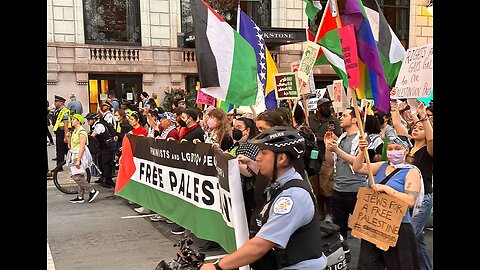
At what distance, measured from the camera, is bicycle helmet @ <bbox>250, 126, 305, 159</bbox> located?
3006 mm

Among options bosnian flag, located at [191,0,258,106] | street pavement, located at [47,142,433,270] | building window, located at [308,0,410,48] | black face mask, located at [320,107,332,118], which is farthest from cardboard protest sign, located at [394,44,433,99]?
building window, located at [308,0,410,48]

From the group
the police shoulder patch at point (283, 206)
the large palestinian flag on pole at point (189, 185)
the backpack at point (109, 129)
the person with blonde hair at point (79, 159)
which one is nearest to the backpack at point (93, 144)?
the backpack at point (109, 129)

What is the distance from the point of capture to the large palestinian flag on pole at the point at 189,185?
483cm

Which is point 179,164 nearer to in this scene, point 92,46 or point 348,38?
point 348,38

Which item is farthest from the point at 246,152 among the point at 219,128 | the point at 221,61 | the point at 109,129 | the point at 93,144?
the point at 93,144

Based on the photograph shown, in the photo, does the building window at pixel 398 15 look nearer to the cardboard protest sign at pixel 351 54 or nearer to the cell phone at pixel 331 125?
the cell phone at pixel 331 125

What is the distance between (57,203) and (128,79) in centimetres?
1234

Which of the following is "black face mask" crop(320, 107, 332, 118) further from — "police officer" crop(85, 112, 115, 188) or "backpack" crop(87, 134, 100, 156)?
"backpack" crop(87, 134, 100, 156)

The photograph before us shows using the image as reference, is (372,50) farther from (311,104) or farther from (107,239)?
(311,104)

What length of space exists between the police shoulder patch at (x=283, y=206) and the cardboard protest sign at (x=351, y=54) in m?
2.25

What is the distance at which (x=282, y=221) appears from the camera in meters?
2.76

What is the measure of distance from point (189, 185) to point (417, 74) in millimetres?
3252

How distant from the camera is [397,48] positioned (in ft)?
20.9
